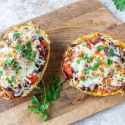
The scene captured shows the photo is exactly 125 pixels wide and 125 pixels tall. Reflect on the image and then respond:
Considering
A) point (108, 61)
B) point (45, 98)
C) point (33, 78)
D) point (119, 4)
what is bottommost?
point (45, 98)

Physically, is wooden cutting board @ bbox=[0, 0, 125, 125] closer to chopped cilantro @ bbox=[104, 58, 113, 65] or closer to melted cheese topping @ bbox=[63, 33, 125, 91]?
melted cheese topping @ bbox=[63, 33, 125, 91]

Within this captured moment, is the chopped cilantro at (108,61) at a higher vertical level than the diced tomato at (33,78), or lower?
higher

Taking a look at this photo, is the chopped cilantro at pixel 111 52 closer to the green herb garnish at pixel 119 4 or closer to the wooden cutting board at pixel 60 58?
the wooden cutting board at pixel 60 58

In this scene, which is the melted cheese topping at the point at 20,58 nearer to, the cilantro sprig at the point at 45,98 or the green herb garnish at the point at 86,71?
the cilantro sprig at the point at 45,98

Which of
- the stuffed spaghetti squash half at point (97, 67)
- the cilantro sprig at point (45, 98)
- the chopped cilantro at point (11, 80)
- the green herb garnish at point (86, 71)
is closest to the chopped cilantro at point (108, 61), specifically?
the stuffed spaghetti squash half at point (97, 67)

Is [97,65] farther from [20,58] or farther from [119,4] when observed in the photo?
[119,4]

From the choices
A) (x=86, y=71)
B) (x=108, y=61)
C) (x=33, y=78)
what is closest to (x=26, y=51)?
(x=33, y=78)

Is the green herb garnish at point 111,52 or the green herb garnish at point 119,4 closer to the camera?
the green herb garnish at point 111,52

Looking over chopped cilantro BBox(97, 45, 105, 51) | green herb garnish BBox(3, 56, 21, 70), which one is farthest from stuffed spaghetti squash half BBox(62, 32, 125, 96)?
green herb garnish BBox(3, 56, 21, 70)

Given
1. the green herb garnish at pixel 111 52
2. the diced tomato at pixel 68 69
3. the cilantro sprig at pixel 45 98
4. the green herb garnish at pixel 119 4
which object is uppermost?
the green herb garnish at pixel 119 4
